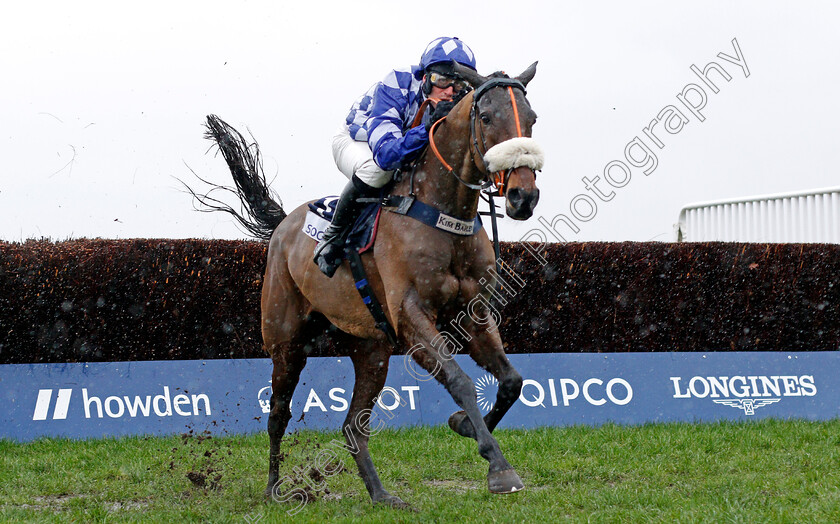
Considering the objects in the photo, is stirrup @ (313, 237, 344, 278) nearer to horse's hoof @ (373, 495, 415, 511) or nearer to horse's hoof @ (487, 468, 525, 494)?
horse's hoof @ (373, 495, 415, 511)

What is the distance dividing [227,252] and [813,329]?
20.0 feet

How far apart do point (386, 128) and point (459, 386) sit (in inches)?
52.0

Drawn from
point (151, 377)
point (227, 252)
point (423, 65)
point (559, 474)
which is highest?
point (423, 65)

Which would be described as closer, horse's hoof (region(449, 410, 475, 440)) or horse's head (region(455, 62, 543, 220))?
horse's head (region(455, 62, 543, 220))

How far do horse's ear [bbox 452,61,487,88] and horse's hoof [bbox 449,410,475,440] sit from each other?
56.8 inches

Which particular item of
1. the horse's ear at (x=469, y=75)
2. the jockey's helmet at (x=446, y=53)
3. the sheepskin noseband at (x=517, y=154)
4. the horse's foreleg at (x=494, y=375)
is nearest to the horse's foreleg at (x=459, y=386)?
the horse's foreleg at (x=494, y=375)

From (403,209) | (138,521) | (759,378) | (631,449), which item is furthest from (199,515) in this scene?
(759,378)

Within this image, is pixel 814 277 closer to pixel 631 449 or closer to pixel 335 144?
pixel 631 449

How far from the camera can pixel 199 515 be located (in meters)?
4.34

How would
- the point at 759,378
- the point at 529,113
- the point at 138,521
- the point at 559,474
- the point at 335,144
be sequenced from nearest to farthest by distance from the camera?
the point at 529,113, the point at 138,521, the point at 335,144, the point at 559,474, the point at 759,378

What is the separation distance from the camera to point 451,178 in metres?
3.84

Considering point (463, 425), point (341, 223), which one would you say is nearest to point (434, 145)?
point (341, 223)

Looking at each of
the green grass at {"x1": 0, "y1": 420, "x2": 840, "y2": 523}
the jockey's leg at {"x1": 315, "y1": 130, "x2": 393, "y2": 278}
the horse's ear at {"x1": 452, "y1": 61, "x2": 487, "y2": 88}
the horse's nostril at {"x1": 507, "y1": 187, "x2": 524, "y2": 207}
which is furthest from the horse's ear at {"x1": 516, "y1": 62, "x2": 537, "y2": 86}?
the green grass at {"x1": 0, "y1": 420, "x2": 840, "y2": 523}

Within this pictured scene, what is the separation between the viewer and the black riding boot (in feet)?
13.8
